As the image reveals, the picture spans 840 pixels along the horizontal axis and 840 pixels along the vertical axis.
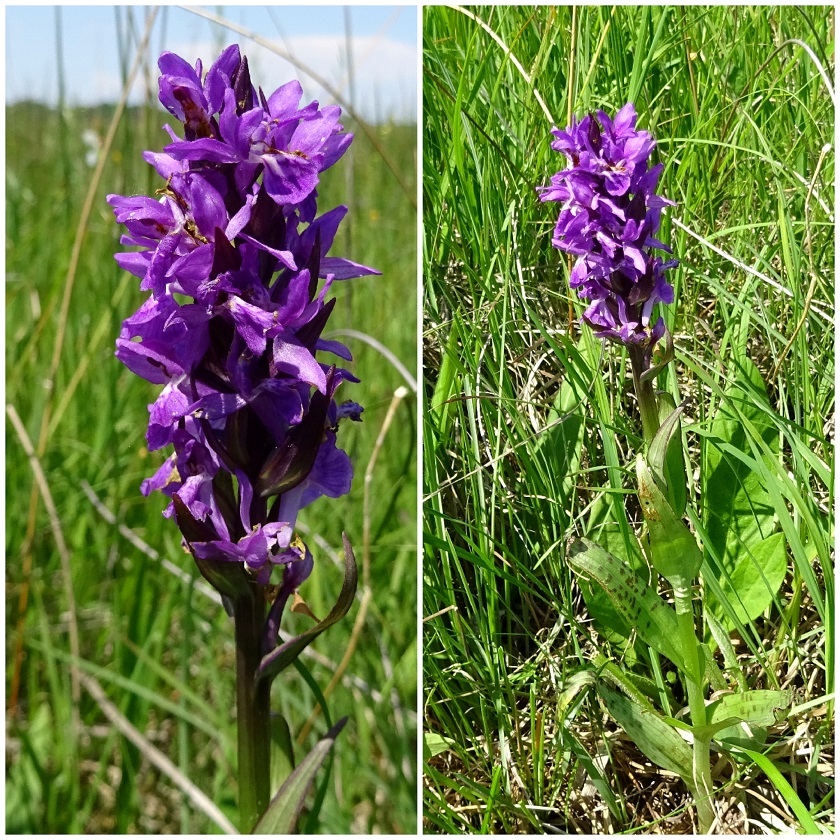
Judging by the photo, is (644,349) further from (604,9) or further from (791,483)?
(604,9)

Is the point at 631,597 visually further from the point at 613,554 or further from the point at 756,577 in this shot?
the point at 756,577

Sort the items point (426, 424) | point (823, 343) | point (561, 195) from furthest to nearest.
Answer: point (823, 343)
point (426, 424)
point (561, 195)

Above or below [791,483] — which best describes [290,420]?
above

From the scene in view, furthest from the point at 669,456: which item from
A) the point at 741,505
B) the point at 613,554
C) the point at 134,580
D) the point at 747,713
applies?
the point at 134,580

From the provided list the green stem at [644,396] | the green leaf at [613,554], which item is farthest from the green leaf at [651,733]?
the green stem at [644,396]

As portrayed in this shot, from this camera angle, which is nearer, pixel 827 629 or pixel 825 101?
pixel 827 629

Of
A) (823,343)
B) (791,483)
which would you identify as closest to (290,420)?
(791,483)
